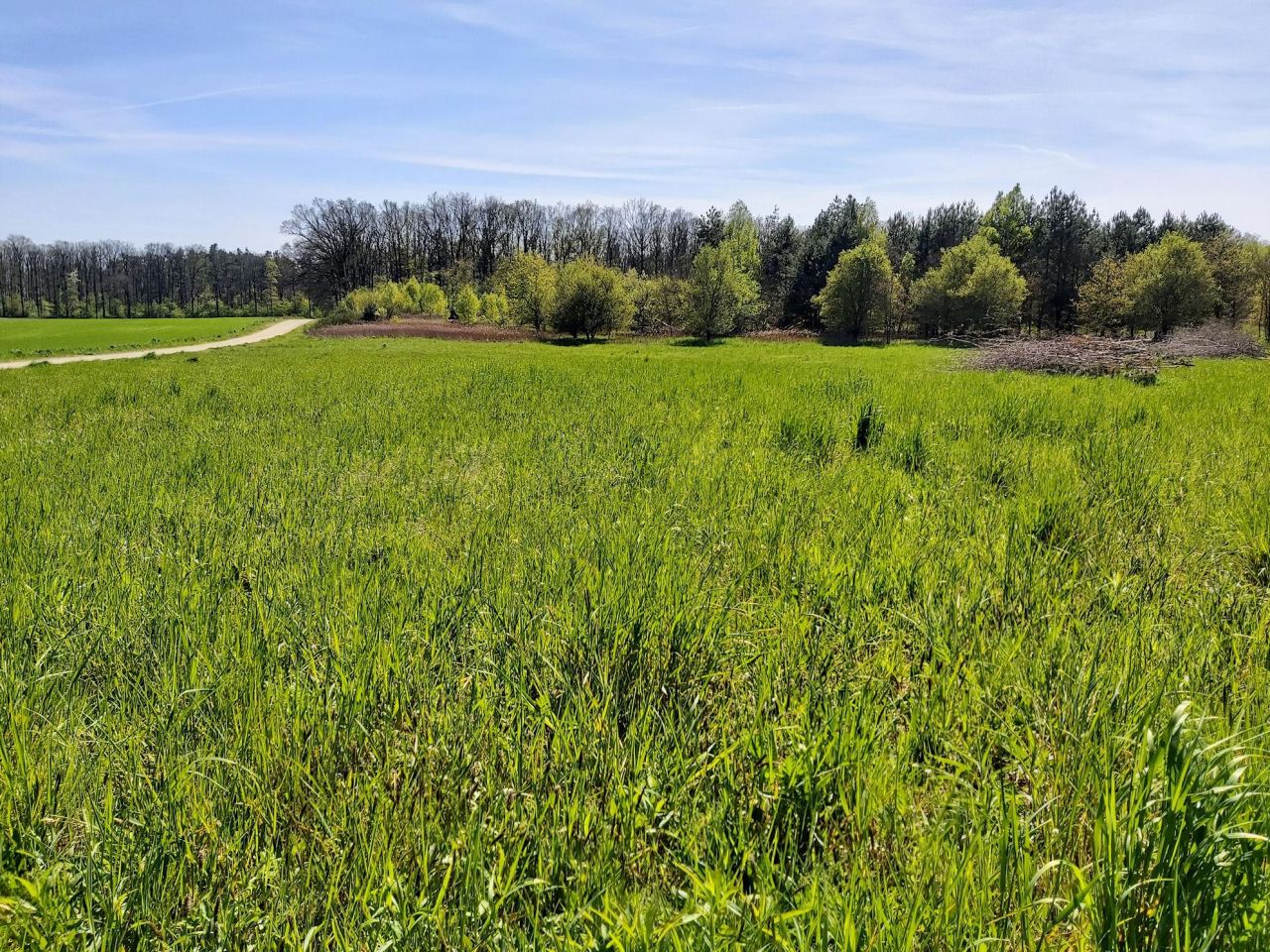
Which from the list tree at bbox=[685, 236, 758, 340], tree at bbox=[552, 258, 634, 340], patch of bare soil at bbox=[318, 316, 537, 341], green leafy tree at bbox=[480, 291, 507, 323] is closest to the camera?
patch of bare soil at bbox=[318, 316, 537, 341]

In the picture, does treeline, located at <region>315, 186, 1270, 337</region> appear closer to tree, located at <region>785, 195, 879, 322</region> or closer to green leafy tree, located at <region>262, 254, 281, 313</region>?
tree, located at <region>785, 195, 879, 322</region>

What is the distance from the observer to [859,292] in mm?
59844

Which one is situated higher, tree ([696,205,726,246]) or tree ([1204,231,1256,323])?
tree ([696,205,726,246])

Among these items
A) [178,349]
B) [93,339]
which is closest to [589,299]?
[178,349]

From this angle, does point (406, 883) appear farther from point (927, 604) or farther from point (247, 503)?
point (247, 503)

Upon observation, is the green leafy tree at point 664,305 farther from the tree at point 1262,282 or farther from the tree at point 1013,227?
the tree at point 1262,282

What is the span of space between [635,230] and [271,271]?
72.4 m

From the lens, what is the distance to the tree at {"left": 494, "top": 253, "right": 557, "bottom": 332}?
196 ft

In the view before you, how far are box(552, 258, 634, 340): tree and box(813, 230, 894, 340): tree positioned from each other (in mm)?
19873

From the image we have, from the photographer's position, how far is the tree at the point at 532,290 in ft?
196

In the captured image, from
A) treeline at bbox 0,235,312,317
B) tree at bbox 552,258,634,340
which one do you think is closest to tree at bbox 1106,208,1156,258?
tree at bbox 552,258,634,340

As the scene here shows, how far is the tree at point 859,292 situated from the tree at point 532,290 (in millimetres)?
26220

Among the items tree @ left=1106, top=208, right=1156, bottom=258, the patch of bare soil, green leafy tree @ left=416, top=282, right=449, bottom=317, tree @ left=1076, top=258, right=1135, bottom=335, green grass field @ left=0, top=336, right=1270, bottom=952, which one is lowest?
green grass field @ left=0, top=336, right=1270, bottom=952

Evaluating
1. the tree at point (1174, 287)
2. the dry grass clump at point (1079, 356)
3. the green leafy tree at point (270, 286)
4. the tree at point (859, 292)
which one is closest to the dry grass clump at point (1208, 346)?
the dry grass clump at point (1079, 356)
